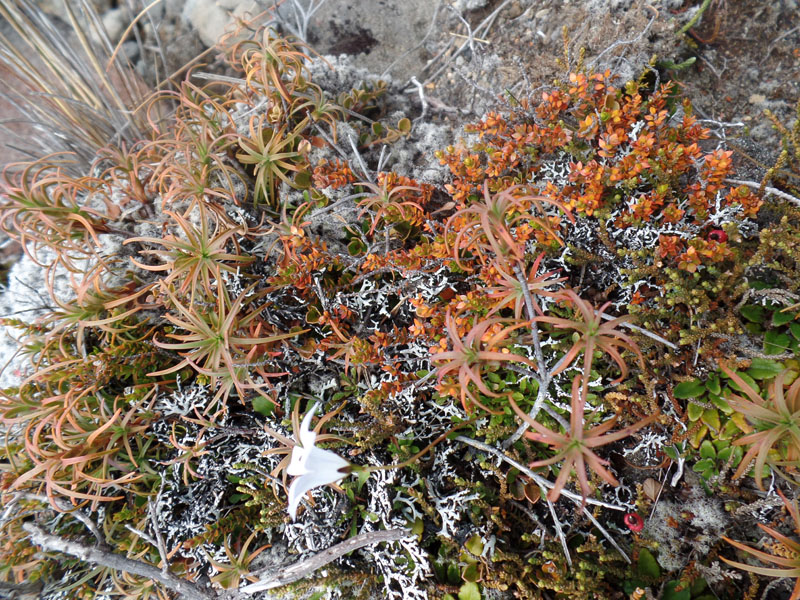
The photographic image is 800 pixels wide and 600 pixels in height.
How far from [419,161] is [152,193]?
1.26 meters

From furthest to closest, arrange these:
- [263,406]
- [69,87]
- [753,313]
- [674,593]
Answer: [69,87]
[263,406]
[753,313]
[674,593]

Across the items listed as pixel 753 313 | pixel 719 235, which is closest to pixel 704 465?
pixel 753 313

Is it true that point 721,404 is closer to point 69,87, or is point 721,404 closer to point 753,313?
point 753,313

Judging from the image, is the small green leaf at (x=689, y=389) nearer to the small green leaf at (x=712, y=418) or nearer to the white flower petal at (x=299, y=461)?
A: the small green leaf at (x=712, y=418)

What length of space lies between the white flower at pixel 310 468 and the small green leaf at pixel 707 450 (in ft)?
3.99

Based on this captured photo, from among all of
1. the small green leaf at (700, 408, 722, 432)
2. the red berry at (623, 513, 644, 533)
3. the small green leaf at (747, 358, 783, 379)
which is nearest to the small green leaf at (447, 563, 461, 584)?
the red berry at (623, 513, 644, 533)

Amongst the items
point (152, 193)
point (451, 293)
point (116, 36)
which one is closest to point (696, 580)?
point (451, 293)

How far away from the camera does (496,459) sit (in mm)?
1757

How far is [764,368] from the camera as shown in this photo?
5.13 ft

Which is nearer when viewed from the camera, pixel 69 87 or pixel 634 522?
pixel 634 522

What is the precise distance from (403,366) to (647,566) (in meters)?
1.08

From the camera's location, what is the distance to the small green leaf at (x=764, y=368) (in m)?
1.54

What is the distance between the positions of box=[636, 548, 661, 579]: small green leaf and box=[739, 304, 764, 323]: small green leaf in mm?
870

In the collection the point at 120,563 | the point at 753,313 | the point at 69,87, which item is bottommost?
the point at 753,313
